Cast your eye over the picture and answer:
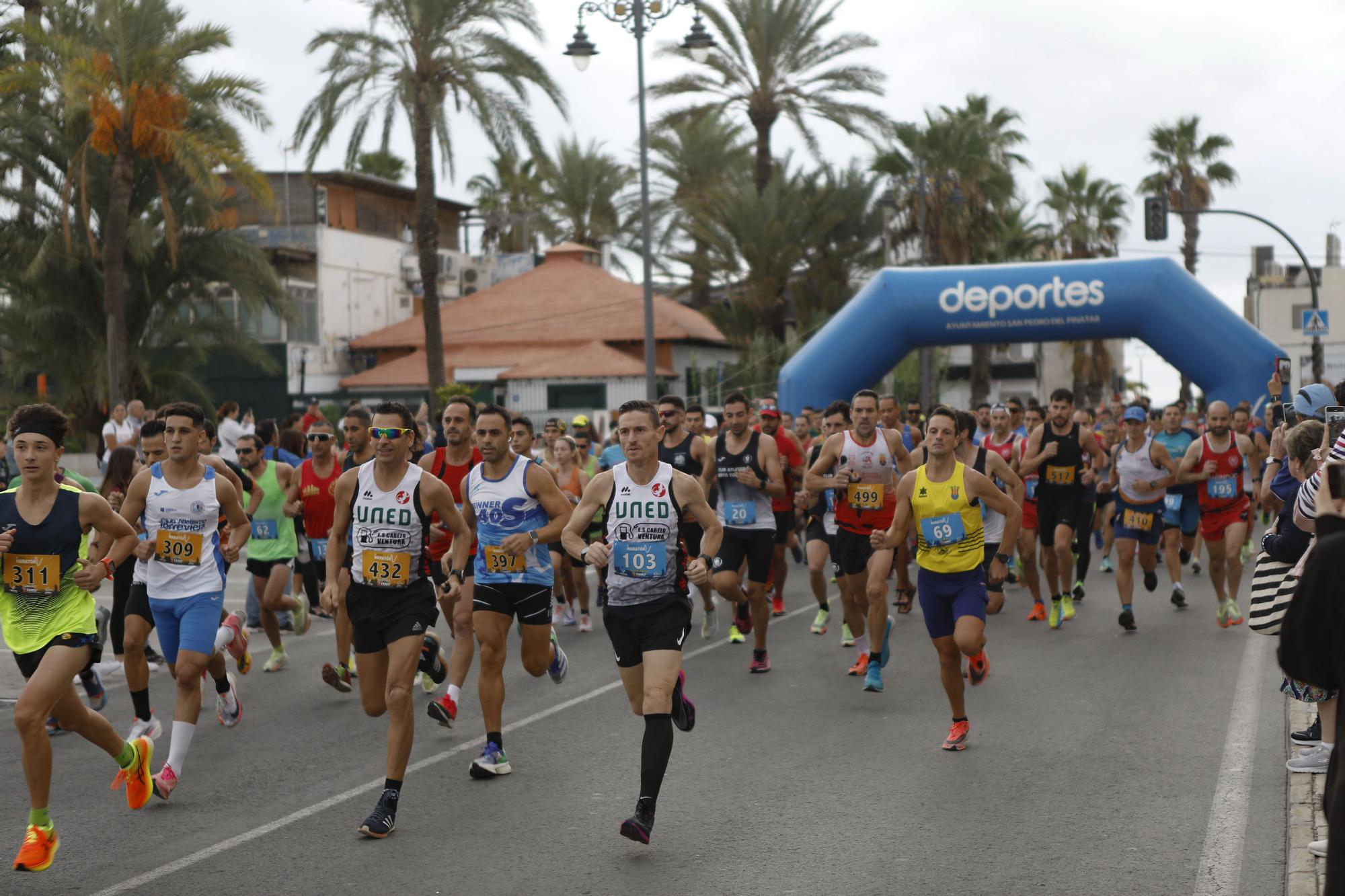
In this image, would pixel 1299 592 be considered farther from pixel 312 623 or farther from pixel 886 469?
pixel 312 623

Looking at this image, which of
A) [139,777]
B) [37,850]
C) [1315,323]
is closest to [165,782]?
[139,777]

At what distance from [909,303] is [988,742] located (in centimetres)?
1651

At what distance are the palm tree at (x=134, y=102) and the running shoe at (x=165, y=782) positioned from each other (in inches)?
748

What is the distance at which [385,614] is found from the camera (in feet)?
22.9

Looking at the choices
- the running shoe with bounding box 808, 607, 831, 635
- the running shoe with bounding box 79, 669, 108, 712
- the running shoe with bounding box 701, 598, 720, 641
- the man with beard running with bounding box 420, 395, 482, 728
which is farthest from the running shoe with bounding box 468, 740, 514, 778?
the running shoe with bounding box 808, 607, 831, 635

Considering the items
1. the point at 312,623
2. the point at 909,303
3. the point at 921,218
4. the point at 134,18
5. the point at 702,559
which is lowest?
the point at 312,623

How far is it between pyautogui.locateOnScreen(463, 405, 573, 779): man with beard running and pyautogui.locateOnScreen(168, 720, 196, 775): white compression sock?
1.44 m

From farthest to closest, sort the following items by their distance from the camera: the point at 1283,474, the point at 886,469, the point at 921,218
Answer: the point at 921,218 → the point at 886,469 → the point at 1283,474

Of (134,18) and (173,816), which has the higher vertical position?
(134,18)

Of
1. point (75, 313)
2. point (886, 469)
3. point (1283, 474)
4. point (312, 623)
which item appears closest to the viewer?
point (1283, 474)

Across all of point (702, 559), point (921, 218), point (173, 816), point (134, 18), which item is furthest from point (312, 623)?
point (921, 218)

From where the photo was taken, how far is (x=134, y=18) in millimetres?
24594

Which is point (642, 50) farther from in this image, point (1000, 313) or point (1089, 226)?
point (1089, 226)

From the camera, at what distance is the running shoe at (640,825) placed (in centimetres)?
608
